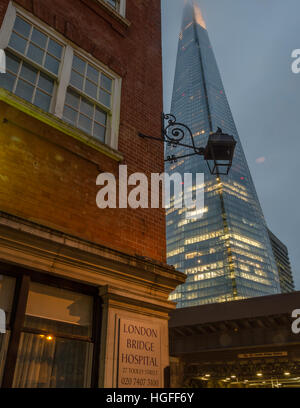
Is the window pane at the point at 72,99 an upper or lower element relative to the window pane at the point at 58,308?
upper

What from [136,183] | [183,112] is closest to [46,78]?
[136,183]

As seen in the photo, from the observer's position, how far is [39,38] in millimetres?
6105

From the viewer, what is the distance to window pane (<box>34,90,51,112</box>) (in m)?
5.64

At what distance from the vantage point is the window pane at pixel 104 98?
6754 mm

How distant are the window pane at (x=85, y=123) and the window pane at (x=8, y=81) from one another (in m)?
1.30

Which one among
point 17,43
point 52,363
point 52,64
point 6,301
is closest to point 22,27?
point 17,43

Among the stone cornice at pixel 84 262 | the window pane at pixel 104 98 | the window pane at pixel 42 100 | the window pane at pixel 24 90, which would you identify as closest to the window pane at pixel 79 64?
the window pane at pixel 104 98

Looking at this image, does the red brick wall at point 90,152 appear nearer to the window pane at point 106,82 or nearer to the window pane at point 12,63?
the window pane at point 106,82

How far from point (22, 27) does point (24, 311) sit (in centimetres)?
489

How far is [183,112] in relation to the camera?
16312 centimetres

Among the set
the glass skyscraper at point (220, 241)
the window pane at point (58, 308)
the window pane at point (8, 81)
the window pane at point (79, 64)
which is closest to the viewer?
the window pane at point (58, 308)

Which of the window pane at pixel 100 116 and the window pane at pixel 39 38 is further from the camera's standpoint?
the window pane at pixel 100 116

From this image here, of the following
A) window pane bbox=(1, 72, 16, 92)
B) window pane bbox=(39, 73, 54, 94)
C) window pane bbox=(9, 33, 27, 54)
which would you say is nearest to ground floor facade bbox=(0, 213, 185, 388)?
window pane bbox=(1, 72, 16, 92)

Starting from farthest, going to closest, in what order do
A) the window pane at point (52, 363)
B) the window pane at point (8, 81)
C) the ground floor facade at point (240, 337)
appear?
the ground floor facade at point (240, 337)
the window pane at point (8, 81)
the window pane at point (52, 363)
